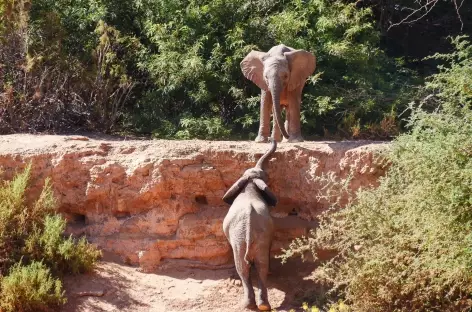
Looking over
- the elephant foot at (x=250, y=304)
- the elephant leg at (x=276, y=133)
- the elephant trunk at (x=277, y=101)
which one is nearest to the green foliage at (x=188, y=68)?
the elephant leg at (x=276, y=133)

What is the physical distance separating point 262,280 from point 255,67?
3047mm

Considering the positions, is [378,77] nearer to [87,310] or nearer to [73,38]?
[73,38]

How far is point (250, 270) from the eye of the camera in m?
8.02

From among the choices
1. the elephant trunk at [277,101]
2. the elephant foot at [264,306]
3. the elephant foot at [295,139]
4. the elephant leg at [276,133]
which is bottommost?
the elephant foot at [264,306]

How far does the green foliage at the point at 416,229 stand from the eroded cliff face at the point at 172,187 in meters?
0.77

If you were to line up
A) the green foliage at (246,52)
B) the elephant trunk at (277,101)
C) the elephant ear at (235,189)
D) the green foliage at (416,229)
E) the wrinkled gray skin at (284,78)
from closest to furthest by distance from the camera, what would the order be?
the green foliage at (416,229)
the elephant ear at (235,189)
the elephant trunk at (277,101)
the wrinkled gray skin at (284,78)
the green foliage at (246,52)

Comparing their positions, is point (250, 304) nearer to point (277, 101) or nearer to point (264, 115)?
point (277, 101)

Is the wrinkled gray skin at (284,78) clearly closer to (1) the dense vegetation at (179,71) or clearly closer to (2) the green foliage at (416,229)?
(1) the dense vegetation at (179,71)

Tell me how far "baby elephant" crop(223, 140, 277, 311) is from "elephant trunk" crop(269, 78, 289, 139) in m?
1.00

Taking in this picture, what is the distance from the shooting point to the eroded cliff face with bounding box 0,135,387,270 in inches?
344

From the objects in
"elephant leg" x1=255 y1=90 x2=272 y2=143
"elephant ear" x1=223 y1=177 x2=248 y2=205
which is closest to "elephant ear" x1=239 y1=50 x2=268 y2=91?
"elephant leg" x1=255 y1=90 x2=272 y2=143

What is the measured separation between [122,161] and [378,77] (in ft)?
16.2

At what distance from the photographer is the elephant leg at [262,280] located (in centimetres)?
790

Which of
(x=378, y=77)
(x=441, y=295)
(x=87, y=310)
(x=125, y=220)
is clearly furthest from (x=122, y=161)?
(x=378, y=77)
